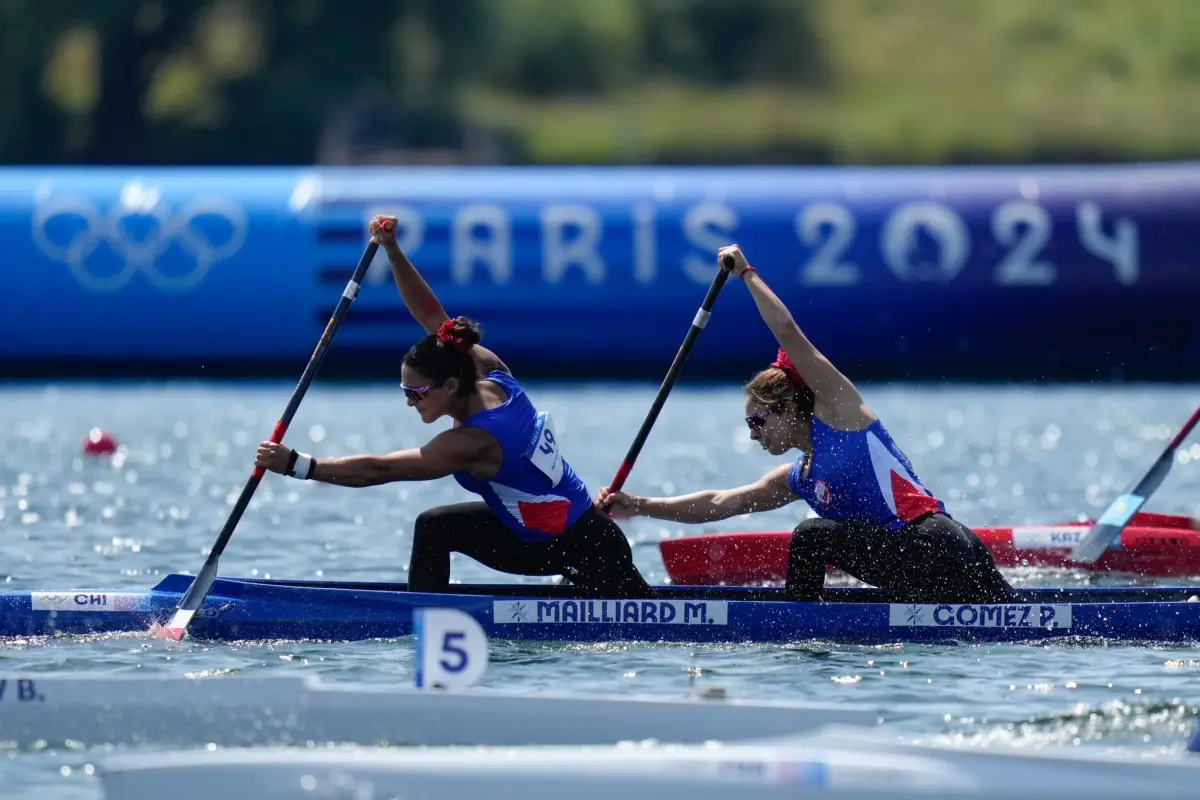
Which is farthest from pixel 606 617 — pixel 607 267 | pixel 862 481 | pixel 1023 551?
pixel 607 267

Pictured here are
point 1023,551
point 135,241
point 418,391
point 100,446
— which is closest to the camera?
point 418,391

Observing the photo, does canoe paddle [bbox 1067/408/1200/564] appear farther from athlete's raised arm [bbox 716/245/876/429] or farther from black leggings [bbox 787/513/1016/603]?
athlete's raised arm [bbox 716/245/876/429]

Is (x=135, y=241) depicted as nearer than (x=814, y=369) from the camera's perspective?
No

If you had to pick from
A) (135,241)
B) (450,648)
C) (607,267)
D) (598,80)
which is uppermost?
(598,80)

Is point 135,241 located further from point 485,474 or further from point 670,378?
point 485,474

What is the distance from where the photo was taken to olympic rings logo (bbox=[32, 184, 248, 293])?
20766mm

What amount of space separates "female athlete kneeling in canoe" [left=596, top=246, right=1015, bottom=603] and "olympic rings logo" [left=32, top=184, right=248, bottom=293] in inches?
496

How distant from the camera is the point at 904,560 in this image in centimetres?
891

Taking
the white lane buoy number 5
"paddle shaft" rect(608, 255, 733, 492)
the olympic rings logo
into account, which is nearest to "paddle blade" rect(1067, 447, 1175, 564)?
Answer: "paddle shaft" rect(608, 255, 733, 492)

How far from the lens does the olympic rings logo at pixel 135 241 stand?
68.1ft

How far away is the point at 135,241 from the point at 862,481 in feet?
44.2

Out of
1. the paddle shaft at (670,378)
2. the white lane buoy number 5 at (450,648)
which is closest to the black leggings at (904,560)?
the paddle shaft at (670,378)

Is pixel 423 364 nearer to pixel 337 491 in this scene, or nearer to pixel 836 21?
pixel 337 491

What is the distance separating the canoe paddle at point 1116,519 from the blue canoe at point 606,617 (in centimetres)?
228
